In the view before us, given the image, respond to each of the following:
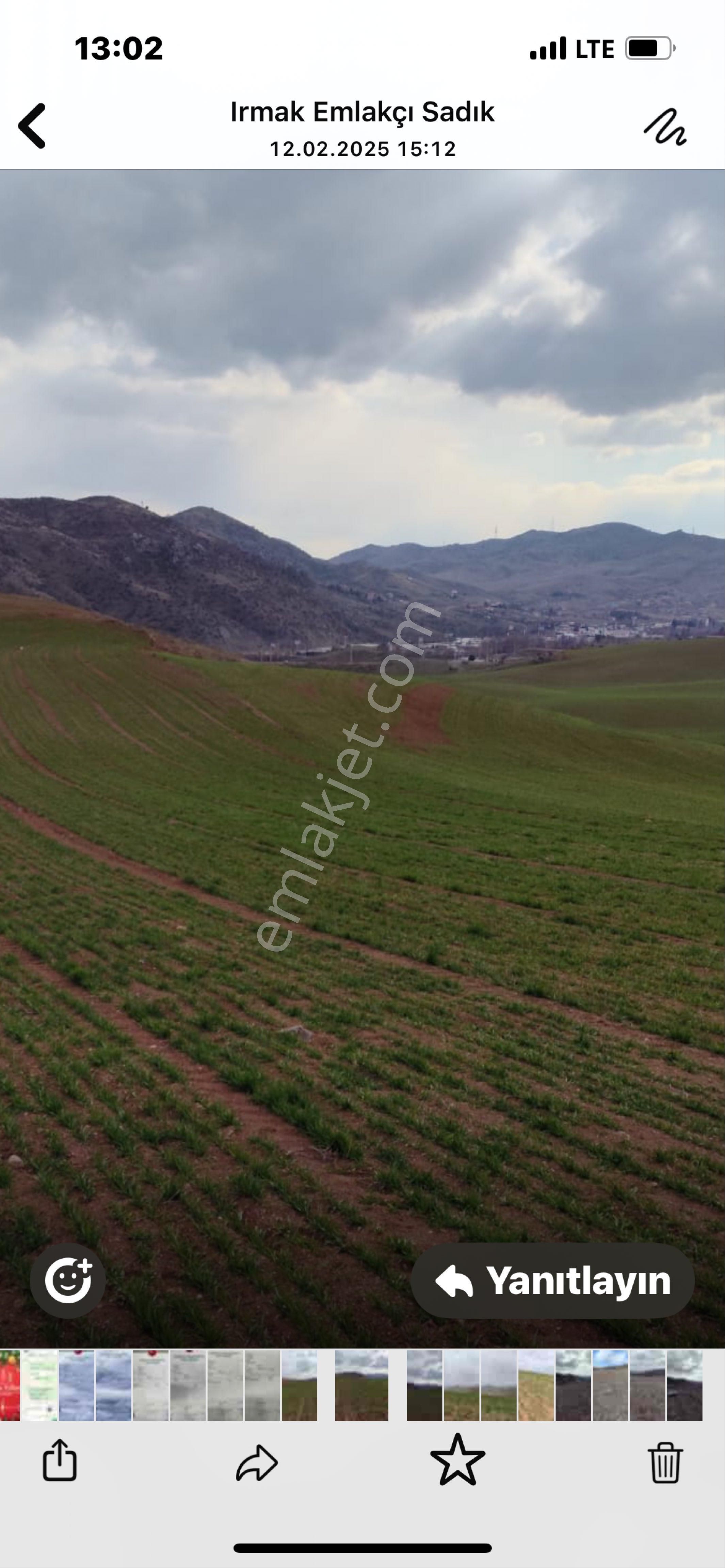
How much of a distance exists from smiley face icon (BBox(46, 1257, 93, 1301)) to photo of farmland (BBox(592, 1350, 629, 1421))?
1982mm

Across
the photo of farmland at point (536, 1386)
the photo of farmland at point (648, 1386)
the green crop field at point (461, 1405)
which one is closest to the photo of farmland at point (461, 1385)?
the green crop field at point (461, 1405)

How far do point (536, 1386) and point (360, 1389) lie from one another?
0.60 metres

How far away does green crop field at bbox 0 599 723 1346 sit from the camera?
5363 millimetres

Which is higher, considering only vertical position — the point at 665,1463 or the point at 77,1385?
the point at 77,1385

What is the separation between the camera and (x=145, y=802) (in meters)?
32.6

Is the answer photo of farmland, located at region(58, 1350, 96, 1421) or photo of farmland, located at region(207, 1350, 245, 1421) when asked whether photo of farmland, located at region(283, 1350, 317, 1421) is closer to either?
photo of farmland, located at region(207, 1350, 245, 1421)

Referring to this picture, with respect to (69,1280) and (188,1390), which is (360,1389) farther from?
(69,1280)

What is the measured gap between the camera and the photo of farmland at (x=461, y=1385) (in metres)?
2.79

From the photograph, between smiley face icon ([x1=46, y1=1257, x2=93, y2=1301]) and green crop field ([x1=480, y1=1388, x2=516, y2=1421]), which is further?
smiley face icon ([x1=46, y1=1257, x2=93, y2=1301])

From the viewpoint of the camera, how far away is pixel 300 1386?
2.81m
